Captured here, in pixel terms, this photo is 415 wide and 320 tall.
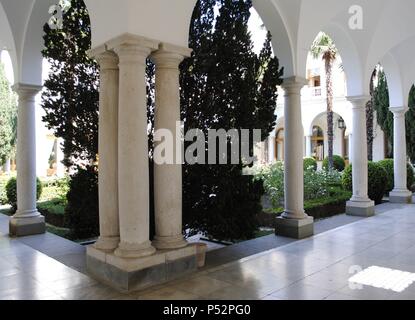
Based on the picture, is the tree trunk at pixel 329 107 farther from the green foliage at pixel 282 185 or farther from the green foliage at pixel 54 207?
the green foliage at pixel 54 207

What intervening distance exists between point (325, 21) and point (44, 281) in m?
6.58

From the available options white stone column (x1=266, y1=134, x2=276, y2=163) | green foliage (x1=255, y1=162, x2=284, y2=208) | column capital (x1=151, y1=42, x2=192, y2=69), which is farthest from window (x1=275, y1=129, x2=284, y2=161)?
column capital (x1=151, y1=42, x2=192, y2=69)

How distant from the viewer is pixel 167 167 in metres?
4.58

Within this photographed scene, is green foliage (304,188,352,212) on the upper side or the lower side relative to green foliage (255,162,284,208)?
lower

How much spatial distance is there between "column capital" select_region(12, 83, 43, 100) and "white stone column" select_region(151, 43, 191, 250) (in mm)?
3519

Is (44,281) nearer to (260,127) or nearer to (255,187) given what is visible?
(255,187)

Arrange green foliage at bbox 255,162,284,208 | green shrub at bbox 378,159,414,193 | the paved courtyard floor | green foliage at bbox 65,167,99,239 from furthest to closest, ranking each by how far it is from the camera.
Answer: green shrub at bbox 378,159,414,193 → green foliage at bbox 255,162,284,208 → green foliage at bbox 65,167,99,239 → the paved courtyard floor

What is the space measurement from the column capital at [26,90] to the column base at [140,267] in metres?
3.78

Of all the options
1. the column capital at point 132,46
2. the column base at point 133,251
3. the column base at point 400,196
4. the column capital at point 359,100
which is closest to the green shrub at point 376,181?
the column base at point 400,196

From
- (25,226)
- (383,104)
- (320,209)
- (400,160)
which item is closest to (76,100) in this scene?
(25,226)

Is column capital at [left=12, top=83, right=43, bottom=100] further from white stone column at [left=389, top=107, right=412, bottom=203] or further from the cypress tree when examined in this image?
white stone column at [left=389, top=107, right=412, bottom=203]

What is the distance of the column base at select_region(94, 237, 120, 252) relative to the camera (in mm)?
4652

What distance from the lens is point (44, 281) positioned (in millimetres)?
4422

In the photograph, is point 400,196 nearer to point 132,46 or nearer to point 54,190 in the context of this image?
point 132,46
